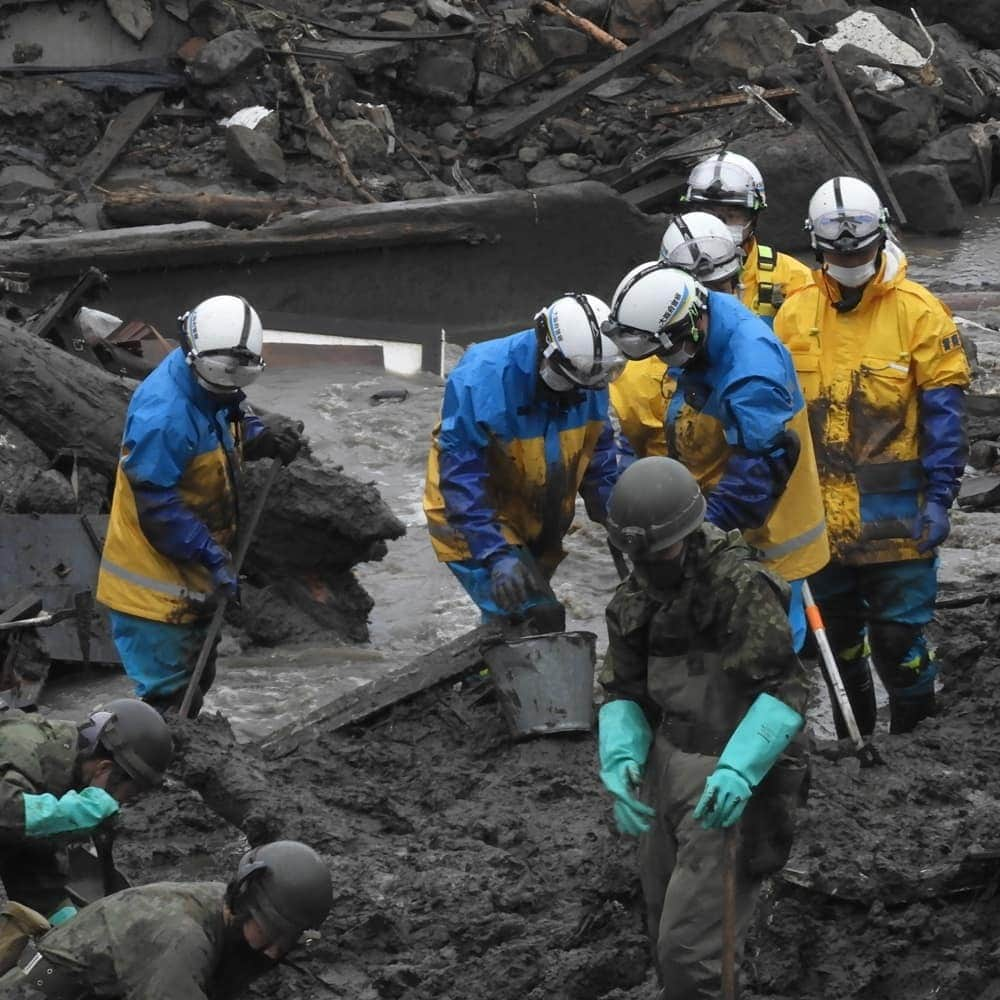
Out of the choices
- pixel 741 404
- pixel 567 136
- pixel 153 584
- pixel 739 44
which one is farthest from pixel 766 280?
pixel 739 44

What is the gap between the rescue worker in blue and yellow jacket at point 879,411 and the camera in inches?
270

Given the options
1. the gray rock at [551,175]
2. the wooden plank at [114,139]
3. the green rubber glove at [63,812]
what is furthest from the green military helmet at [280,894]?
the gray rock at [551,175]

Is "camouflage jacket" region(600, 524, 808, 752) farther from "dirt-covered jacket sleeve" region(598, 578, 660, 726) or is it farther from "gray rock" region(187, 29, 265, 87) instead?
"gray rock" region(187, 29, 265, 87)

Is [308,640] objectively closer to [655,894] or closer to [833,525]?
[833,525]

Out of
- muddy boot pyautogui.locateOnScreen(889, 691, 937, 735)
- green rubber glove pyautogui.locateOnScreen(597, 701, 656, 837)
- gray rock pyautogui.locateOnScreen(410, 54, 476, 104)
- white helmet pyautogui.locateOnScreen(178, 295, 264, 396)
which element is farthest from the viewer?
gray rock pyautogui.locateOnScreen(410, 54, 476, 104)

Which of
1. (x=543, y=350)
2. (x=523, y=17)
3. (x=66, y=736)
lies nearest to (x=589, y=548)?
(x=543, y=350)

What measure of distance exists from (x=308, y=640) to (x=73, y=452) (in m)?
1.58

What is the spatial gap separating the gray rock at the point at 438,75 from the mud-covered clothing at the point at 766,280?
10175 mm

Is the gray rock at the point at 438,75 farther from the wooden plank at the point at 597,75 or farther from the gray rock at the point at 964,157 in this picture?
A: the gray rock at the point at 964,157

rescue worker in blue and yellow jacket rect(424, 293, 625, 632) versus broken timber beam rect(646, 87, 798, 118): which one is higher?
rescue worker in blue and yellow jacket rect(424, 293, 625, 632)

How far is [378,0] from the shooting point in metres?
18.1

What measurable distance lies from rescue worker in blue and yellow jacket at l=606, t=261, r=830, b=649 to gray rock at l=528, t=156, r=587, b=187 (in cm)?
1047

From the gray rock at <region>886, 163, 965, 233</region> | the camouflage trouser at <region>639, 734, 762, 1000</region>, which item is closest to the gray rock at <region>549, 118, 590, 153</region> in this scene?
the gray rock at <region>886, 163, 965, 233</region>

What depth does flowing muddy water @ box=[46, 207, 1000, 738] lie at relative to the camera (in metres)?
8.78
